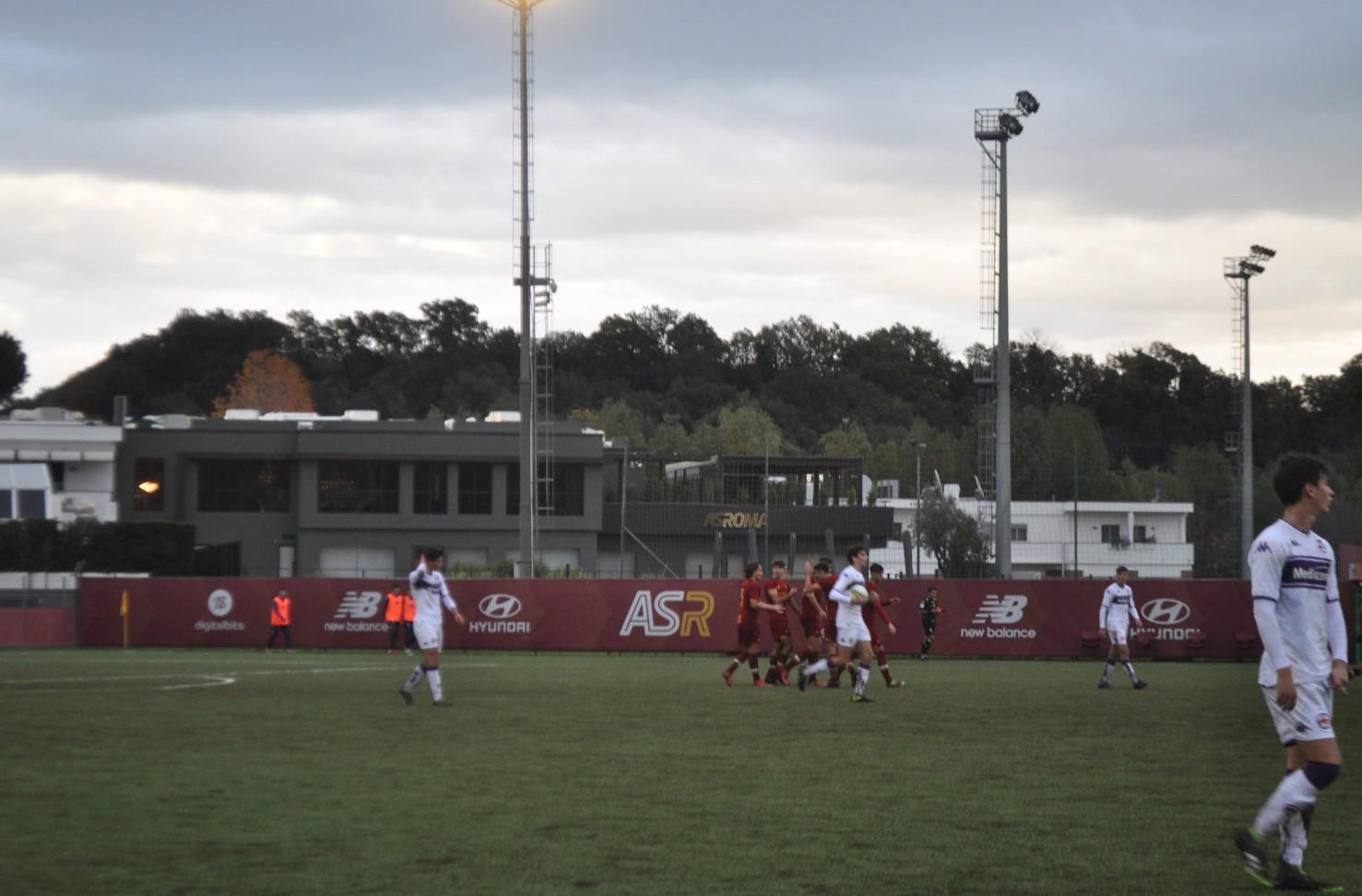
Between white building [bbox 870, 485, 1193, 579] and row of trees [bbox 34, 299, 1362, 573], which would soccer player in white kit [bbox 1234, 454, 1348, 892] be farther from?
row of trees [bbox 34, 299, 1362, 573]

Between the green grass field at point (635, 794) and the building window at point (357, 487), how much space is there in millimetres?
43862

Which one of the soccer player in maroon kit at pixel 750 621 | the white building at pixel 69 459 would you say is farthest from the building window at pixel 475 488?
the soccer player in maroon kit at pixel 750 621

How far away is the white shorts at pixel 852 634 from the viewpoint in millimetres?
22688

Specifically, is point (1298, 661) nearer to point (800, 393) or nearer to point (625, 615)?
Answer: point (625, 615)

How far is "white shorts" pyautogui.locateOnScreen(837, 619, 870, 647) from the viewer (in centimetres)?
2269

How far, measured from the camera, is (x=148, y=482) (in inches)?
2559

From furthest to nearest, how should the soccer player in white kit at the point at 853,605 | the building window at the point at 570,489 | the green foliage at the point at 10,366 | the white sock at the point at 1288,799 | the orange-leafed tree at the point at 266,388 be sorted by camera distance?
the orange-leafed tree at the point at 266,388 < the building window at the point at 570,489 < the green foliage at the point at 10,366 < the soccer player in white kit at the point at 853,605 < the white sock at the point at 1288,799

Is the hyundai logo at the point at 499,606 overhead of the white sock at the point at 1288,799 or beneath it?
beneath

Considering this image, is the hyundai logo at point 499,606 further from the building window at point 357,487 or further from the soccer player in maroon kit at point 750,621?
the building window at point 357,487

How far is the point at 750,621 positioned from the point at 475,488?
42.2 m

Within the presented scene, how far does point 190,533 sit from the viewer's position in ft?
174

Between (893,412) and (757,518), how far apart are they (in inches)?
2365

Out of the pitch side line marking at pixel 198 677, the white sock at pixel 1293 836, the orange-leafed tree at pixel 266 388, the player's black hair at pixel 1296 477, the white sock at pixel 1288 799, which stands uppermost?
the orange-leafed tree at pixel 266 388

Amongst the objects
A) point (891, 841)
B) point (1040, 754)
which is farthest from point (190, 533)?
point (891, 841)
